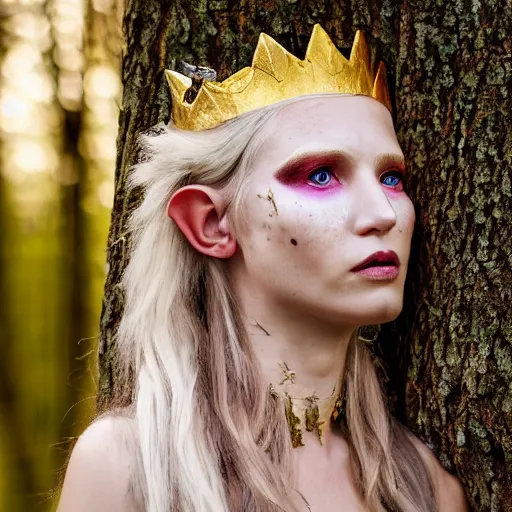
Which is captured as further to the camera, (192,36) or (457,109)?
(192,36)

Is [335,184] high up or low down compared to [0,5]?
down

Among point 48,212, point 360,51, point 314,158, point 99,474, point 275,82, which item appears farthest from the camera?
point 48,212

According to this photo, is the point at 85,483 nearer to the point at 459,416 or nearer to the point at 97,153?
the point at 459,416

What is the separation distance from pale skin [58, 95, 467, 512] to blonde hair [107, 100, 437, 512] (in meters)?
0.05

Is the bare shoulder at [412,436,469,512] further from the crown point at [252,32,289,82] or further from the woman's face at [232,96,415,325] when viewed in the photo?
the crown point at [252,32,289,82]

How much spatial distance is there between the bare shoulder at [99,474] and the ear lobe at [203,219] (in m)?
0.52

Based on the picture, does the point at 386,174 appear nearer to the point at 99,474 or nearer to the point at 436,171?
the point at 436,171

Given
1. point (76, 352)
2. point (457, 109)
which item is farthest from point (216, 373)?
point (76, 352)

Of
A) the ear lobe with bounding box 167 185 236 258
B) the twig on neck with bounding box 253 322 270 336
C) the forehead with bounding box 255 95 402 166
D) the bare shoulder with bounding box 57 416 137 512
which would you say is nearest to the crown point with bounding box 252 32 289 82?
the forehead with bounding box 255 95 402 166

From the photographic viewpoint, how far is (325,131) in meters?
2.05

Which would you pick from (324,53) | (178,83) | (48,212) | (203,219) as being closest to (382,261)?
(203,219)

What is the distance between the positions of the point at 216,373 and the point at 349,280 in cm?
43

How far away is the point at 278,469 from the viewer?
2.01 m

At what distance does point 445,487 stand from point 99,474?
3.05 ft
